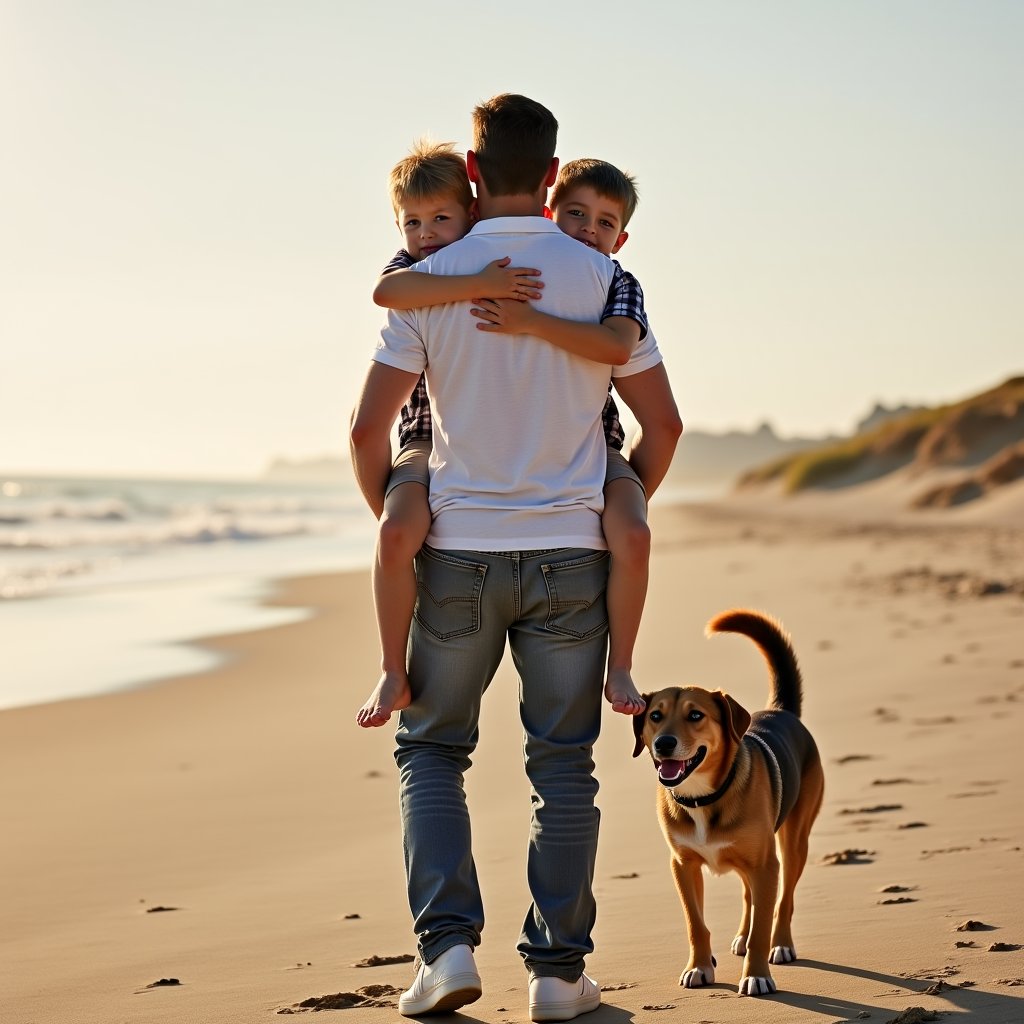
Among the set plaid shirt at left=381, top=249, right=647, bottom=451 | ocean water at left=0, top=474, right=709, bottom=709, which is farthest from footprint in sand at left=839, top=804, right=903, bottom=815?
ocean water at left=0, top=474, right=709, bottom=709

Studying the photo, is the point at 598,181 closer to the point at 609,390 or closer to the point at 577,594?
the point at 609,390

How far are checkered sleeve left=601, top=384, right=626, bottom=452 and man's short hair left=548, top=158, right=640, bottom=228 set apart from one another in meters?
0.60

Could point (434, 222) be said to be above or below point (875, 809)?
above

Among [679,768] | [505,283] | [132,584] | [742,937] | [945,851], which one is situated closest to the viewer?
[505,283]

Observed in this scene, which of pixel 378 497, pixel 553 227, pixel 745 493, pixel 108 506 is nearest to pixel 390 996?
pixel 378 497

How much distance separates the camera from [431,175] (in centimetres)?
351

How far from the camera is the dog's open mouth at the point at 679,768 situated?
12.2 feet

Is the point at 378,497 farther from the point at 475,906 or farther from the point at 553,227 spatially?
the point at 475,906

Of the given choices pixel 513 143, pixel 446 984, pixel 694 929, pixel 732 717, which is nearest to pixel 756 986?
pixel 694 929

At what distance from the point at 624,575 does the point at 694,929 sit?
107cm

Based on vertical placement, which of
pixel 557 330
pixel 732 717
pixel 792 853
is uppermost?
pixel 557 330

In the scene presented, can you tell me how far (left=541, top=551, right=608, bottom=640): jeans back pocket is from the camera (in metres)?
3.38

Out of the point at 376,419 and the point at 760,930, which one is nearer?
the point at 376,419

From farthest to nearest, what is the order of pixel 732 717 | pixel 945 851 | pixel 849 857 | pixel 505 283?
1. pixel 849 857
2. pixel 945 851
3. pixel 732 717
4. pixel 505 283
